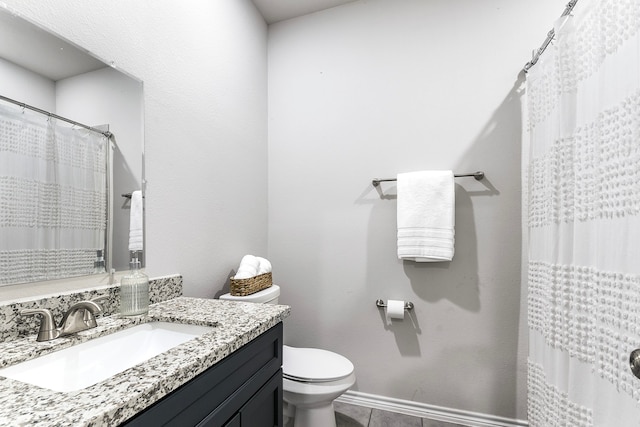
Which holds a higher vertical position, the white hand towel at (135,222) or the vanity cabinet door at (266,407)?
the white hand towel at (135,222)

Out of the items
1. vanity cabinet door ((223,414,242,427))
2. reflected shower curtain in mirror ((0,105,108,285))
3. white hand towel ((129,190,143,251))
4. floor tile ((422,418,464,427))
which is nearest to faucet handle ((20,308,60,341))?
reflected shower curtain in mirror ((0,105,108,285))

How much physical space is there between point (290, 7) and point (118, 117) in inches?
58.0

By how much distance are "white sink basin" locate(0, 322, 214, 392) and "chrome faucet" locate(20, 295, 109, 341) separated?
0.16ft

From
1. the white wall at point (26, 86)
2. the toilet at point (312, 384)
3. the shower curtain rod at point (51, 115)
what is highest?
the white wall at point (26, 86)

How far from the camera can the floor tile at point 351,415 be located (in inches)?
67.6

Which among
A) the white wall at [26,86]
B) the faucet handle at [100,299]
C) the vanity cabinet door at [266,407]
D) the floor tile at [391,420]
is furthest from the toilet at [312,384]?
the white wall at [26,86]

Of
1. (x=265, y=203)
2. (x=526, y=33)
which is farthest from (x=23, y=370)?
(x=526, y=33)

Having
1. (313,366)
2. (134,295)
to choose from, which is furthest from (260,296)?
(134,295)

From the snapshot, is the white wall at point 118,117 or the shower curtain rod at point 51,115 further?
the white wall at point 118,117

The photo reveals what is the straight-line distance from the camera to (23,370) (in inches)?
27.6

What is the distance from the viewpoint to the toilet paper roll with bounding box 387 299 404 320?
1.74m

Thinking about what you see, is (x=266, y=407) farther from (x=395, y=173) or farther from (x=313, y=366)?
(x=395, y=173)

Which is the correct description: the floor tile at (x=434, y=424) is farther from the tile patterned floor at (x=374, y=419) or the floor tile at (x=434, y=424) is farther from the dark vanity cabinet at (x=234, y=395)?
the dark vanity cabinet at (x=234, y=395)

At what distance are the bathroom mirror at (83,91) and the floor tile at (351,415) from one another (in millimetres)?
1465
